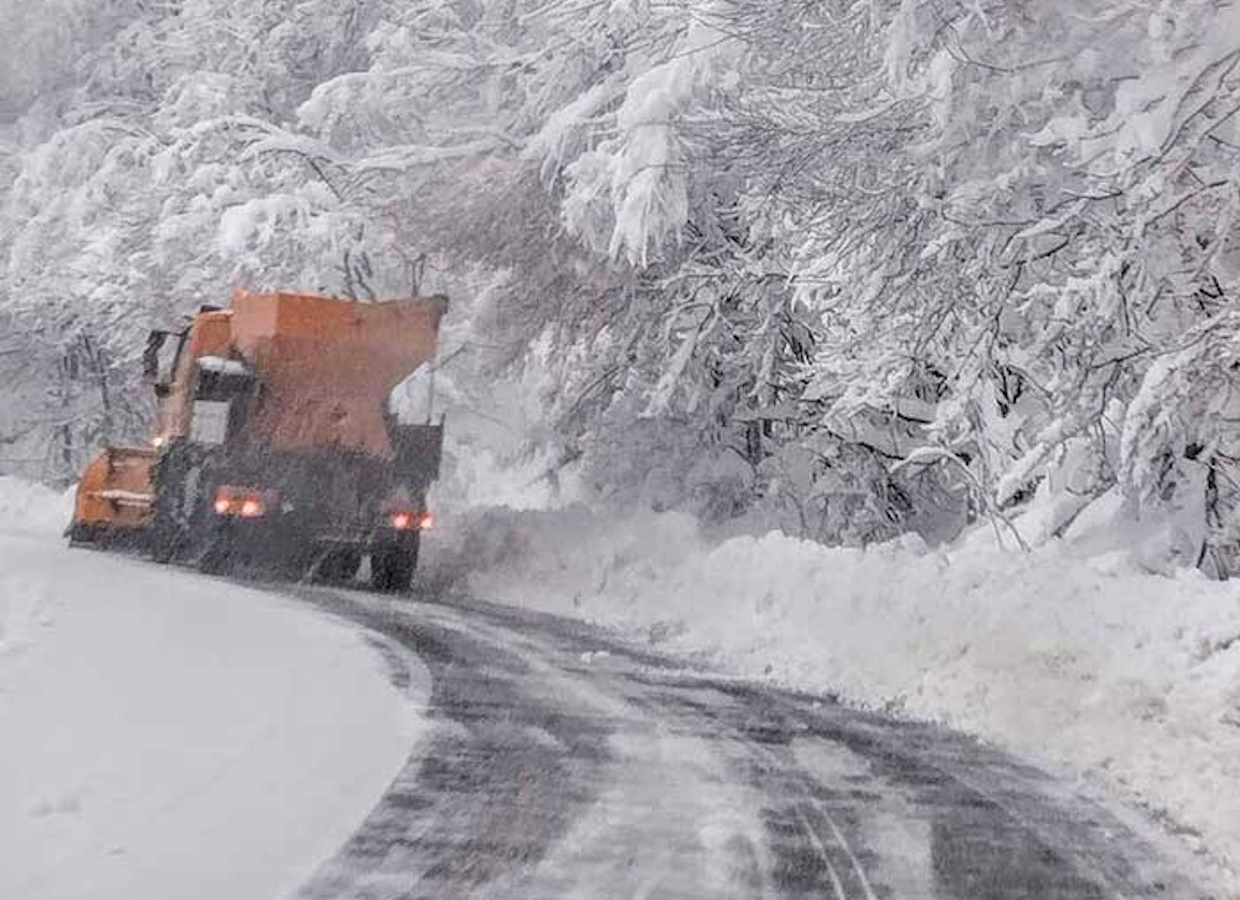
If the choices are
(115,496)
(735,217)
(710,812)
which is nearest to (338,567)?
(115,496)

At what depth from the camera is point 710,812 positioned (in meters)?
7.04

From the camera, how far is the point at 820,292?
15.1m

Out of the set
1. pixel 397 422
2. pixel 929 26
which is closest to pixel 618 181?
pixel 929 26

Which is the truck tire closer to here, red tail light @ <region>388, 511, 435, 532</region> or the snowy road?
red tail light @ <region>388, 511, 435, 532</region>

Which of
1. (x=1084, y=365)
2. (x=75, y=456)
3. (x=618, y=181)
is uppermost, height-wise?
(x=618, y=181)

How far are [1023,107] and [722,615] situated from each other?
17.5 feet

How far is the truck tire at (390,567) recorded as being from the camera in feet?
62.4

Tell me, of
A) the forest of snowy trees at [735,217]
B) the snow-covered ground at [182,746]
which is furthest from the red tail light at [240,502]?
the snow-covered ground at [182,746]

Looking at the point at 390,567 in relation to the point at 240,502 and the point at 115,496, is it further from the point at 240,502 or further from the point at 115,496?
the point at 115,496

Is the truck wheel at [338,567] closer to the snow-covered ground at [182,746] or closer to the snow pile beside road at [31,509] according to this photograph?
the snow-covered ground at [182,746]

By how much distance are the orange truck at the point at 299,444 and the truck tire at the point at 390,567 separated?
0.02 meters

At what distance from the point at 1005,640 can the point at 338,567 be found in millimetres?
10796

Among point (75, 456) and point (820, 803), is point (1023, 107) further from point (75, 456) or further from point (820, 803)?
point (75, 456)

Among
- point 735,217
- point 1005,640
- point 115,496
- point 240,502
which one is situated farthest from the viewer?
point 115,496
